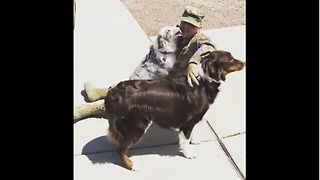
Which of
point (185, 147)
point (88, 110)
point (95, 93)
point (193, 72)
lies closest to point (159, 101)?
point (193, 72)

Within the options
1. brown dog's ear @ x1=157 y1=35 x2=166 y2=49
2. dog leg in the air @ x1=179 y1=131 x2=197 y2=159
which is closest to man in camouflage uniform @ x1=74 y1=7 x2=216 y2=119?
brown dog's ear @ x1=157 y1=35 x2=166 y2=49

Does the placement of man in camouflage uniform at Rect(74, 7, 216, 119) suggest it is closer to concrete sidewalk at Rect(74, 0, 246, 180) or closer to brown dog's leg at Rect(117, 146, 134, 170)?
concrete sidewalk at Rect(74, 0, 246, 180)

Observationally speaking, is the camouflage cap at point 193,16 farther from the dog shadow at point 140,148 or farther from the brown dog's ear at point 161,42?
the dog shadow at point 140,148

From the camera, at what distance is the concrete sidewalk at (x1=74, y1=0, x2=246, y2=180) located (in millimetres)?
3818

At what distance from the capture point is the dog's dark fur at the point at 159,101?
366cm

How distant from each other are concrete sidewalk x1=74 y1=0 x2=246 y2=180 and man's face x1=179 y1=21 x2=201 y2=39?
426 mm

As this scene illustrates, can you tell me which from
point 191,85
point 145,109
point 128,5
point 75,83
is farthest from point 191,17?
point 128,5

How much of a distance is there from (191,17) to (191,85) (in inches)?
18.2

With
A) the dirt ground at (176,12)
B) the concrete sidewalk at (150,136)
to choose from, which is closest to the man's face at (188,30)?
the concrete sidewalk at (150,136)

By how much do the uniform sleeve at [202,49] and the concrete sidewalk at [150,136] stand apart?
0.89 ft

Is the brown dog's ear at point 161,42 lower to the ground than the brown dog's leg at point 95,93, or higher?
higher

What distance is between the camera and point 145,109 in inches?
145

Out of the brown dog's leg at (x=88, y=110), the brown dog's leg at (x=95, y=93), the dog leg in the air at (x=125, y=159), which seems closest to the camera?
the dog leg in the air at (x=125, y=159)
